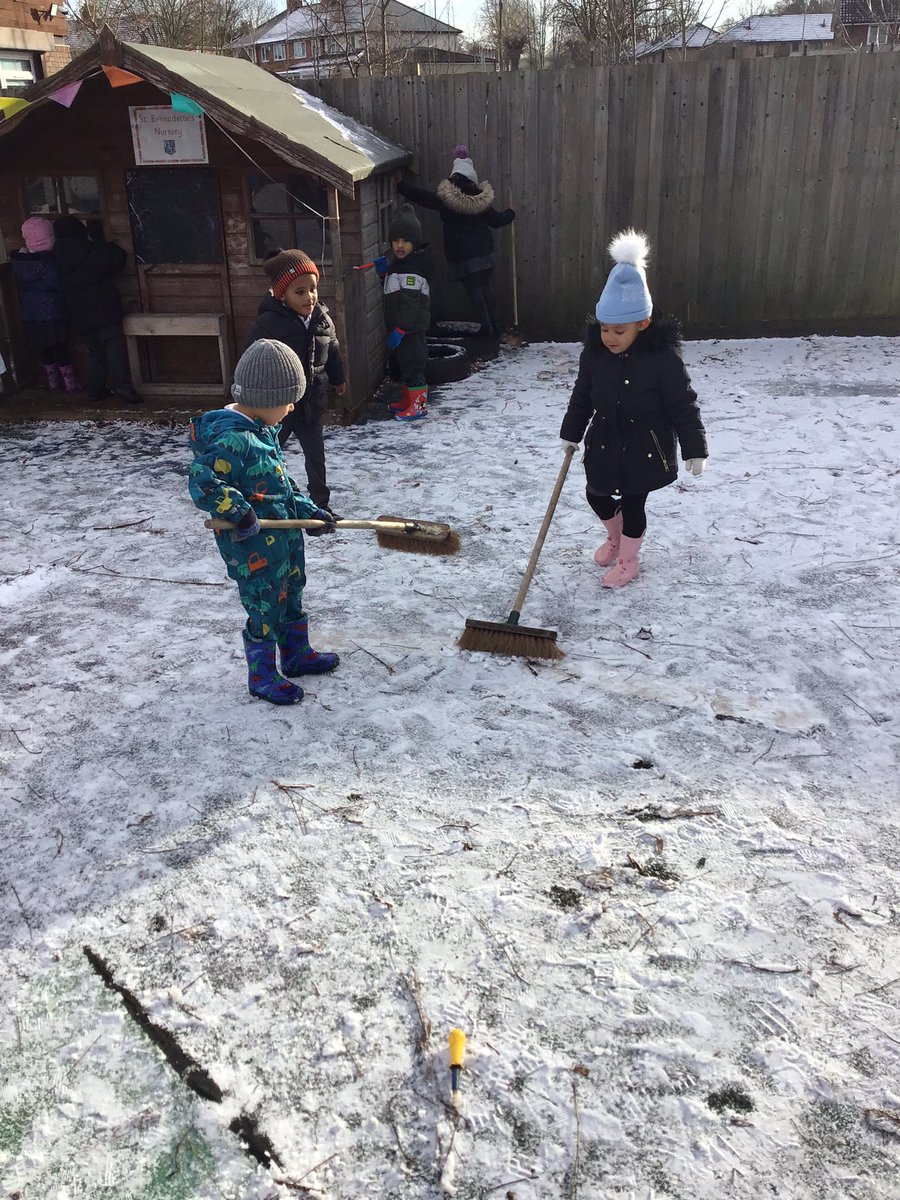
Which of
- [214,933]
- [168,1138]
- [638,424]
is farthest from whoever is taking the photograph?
[638,424]

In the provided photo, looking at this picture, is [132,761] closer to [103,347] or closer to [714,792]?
[714,792]

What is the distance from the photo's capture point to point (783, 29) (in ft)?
130

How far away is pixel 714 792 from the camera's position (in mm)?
3312

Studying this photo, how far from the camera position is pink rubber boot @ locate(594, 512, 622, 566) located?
16.3ft

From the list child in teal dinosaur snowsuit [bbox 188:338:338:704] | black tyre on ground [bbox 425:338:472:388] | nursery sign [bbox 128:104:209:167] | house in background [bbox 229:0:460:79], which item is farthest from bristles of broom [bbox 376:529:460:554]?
house in background [bbox 229:0:460:79]

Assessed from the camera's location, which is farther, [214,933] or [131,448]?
[131,448]

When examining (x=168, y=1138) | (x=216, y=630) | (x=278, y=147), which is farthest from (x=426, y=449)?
(x=168, y=1138)

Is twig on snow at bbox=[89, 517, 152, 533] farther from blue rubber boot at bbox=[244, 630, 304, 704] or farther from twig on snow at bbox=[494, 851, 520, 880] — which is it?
twig on snow at bbox=[494, 851, 520, 880]

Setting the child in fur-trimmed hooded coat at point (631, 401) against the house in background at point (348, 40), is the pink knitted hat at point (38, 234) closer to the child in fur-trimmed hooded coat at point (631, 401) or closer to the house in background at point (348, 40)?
the house in background at point (348, 40)

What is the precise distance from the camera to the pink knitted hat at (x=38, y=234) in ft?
26.5

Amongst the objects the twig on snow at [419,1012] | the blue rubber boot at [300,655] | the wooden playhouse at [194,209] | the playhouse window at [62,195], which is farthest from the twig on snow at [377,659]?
the playhouse window at [62,195]

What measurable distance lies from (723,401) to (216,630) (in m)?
5.41

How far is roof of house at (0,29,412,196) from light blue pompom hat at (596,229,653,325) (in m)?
3.12

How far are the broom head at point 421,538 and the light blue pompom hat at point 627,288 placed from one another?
1.28m
